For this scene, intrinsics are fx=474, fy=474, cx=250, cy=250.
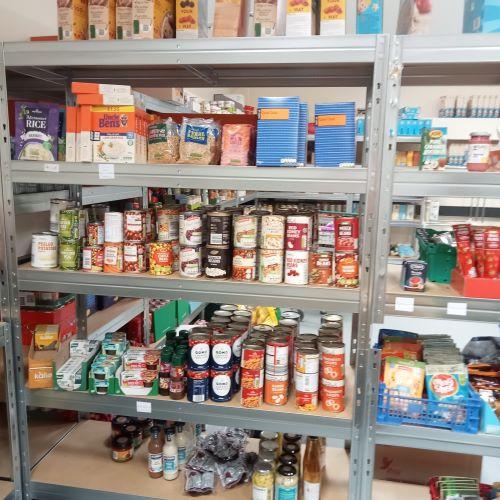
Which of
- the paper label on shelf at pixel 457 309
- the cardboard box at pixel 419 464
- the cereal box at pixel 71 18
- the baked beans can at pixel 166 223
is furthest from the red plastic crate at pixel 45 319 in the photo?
the paper label on shelf at pixel 457 309


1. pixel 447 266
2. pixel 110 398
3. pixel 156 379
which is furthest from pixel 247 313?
pixel 447 266

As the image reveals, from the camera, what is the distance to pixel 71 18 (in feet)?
5.69

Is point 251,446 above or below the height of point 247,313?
below

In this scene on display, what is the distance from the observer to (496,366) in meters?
1.94

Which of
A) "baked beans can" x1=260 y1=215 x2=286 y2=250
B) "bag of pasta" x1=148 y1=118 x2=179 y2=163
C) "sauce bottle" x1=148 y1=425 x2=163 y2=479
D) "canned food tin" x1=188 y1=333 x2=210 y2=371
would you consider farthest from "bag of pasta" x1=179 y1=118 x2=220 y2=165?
"sauce bottle" x1=148 y1=425 x2=163 y2=479

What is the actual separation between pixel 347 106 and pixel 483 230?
661 mm

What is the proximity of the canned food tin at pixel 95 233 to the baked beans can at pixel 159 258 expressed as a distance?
0.21 meters

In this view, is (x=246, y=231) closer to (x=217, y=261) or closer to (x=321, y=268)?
(x=217, y=261)

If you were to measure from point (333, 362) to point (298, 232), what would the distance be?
19.2 inches

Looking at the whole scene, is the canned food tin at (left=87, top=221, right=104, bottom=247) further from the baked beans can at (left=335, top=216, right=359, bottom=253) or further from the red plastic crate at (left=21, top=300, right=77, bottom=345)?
the baked beans can at (left=335, top=216, right=359, bottom=253)

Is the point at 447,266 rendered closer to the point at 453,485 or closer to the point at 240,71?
the point at 453,485

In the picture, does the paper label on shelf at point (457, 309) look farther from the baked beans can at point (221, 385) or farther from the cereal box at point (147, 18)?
the cereal box at point (147, 18)

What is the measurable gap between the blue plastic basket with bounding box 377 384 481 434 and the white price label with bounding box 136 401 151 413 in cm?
86

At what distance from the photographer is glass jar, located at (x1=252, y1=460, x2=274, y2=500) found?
1.82 meters
